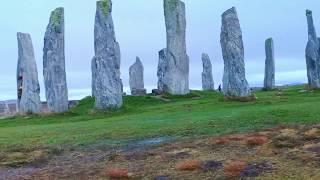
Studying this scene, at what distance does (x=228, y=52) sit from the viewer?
40344 millimetres

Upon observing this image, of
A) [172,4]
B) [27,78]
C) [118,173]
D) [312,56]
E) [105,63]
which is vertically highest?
[172,4]

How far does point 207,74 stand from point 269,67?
Answer: 536 inches

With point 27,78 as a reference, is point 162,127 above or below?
below

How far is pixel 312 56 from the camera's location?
50.2m

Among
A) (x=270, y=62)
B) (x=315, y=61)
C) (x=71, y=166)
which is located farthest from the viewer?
(x=270, y=62)

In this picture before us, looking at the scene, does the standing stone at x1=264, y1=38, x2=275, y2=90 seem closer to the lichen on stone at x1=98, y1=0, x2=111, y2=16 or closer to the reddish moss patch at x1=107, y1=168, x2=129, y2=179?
the lichen on stone at x1=98, y1=0, x2=111, y2=16

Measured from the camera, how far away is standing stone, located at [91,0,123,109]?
1548 inches

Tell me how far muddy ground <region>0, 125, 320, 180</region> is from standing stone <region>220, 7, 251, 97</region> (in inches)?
644

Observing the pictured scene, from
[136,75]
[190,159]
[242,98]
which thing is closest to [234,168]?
[190,159]

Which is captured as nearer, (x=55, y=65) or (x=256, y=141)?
(x=256, y=141)

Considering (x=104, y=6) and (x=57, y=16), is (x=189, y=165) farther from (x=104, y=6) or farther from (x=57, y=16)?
(x=57, y=16)

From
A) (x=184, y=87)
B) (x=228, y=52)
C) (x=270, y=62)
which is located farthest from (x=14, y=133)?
(x=270, y=62)

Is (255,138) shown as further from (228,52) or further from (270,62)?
(270,62)

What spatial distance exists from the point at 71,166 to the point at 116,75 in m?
20.6
